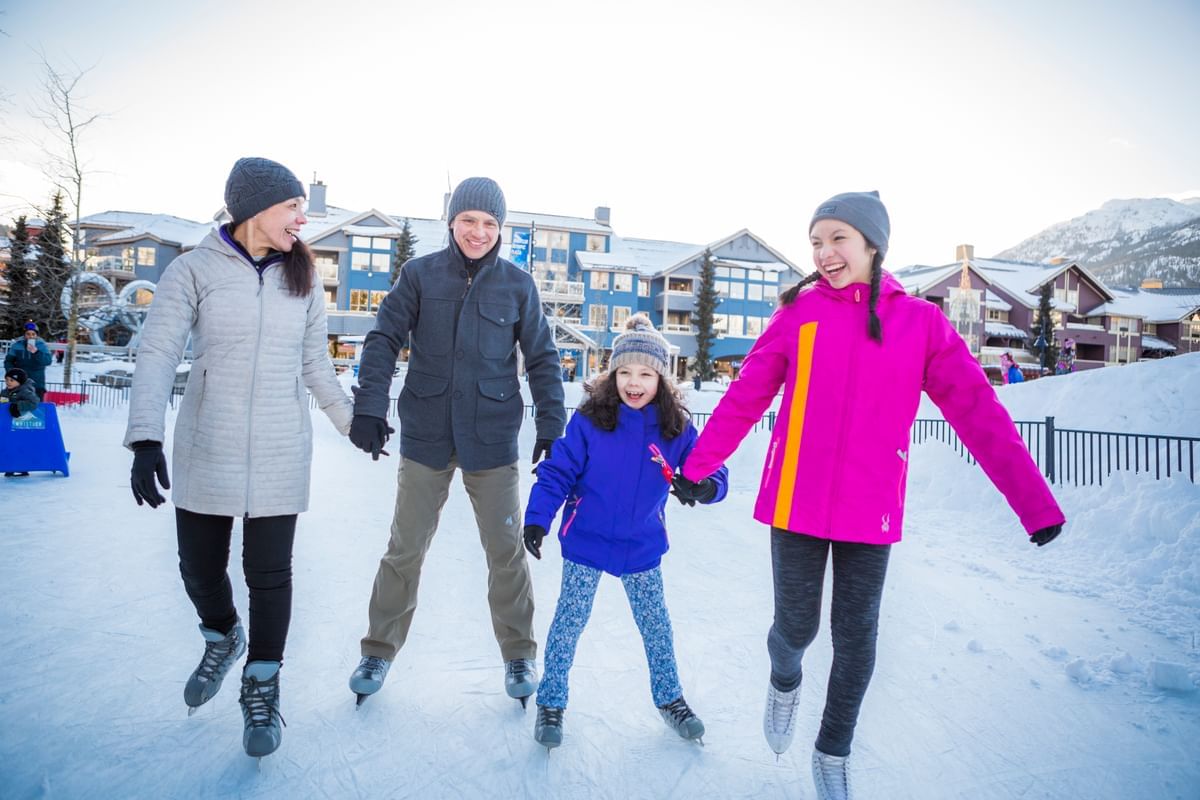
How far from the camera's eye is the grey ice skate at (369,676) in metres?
2.41

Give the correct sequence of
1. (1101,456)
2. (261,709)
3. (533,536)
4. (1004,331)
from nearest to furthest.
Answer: (261,709) < (533,536) < (1101,456) < (1004,331)

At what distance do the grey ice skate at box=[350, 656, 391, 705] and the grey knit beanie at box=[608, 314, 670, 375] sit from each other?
4.92 feet

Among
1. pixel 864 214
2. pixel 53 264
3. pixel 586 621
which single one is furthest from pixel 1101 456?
pixel 53 264

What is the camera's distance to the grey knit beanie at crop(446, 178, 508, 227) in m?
2.70

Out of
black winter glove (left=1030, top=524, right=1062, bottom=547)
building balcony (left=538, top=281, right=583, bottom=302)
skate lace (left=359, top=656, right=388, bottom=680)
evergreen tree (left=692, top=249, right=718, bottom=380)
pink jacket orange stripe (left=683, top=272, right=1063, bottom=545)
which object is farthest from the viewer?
evergreen tree (left=692, top=249, right=718, bottom=380)

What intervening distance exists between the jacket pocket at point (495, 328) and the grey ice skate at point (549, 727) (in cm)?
138

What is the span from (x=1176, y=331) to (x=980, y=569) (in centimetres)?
5022

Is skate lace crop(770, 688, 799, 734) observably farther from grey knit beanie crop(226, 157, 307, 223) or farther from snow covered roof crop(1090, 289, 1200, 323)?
snow covered roof crop(1090, 289, 1200, 323)

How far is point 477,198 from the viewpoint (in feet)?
8.87

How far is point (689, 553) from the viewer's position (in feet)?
16.6

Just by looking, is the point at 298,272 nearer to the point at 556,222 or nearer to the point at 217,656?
the point at 217,656

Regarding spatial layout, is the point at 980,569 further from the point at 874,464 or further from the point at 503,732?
the point at 503,732

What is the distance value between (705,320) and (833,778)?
34543 millimetres

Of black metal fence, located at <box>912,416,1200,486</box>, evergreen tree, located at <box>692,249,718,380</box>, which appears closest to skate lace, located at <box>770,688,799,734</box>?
black metal fence, located at <box>912,416,1200,486</box>
